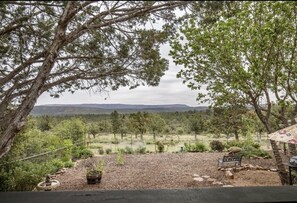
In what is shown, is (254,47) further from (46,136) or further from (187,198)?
(46,136)

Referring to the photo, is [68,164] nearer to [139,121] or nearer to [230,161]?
[230,161]

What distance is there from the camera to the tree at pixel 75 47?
84.5 inches

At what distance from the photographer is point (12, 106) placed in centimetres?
404

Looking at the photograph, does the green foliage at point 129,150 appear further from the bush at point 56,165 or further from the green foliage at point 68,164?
the bush at point 56,165

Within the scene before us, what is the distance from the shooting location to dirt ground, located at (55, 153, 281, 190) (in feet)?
24.2

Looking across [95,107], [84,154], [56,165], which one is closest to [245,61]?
[56,165]

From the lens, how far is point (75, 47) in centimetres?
352

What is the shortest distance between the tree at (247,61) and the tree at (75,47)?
182 centimetres

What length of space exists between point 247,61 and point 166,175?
13.6 ft

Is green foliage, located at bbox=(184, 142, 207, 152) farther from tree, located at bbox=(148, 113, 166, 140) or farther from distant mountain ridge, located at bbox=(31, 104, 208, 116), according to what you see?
tree, located at bbox=(148, 113, 166, 140)

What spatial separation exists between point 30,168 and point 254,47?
19.3ft

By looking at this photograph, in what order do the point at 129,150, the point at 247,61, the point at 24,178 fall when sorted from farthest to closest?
the point at 129,150, the point at 24,178, the point at 247,61

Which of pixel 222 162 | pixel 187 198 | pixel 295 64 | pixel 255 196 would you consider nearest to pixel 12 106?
pixel 187 198

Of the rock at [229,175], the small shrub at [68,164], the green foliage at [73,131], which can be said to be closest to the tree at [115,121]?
the green foliage at [73,131]
